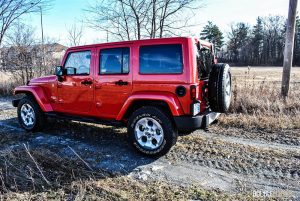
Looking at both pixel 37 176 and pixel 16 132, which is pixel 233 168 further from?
pixel 16 132

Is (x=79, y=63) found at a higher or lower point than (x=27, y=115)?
higher

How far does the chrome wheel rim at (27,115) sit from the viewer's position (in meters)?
6.26

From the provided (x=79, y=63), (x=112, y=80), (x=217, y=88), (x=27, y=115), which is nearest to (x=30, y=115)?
(x=27, y=115)

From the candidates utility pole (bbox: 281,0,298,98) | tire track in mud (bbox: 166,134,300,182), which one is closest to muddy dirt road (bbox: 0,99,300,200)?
tire track in mud (bbox: 166,134,300,182)

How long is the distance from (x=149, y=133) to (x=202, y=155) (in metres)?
0.97

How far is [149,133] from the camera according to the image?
15.2 feet

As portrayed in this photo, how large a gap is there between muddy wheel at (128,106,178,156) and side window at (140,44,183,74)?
2.15 feet

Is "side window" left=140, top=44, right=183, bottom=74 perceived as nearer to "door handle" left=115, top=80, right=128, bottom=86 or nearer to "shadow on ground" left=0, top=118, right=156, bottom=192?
Result: "door handle" left=115, top=80, right=128, bottom=86

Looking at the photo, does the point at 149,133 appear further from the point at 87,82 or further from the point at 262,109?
the point at 262,109

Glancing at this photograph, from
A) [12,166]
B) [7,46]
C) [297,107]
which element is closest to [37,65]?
[7,46]

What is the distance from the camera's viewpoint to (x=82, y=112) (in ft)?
18.1

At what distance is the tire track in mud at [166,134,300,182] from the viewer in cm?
395

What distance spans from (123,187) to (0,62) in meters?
14.9

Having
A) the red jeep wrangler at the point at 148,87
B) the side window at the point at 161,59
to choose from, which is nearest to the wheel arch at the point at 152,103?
the red jeep wrangler at the point at 148,87
